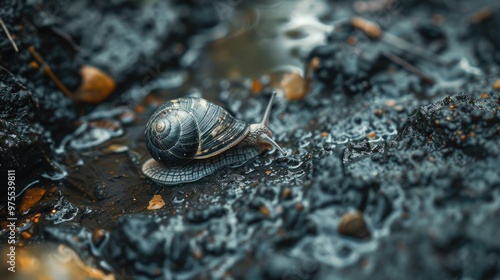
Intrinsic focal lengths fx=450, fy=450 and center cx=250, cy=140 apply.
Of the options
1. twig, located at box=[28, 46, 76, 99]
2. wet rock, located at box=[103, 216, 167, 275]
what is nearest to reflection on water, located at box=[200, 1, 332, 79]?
twig, located at box=[28, 46, 76, 99]

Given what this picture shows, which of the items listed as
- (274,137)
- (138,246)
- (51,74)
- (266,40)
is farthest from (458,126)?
(51,74)

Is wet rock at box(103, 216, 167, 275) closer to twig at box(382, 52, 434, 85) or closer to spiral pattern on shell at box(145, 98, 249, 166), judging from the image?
spiral pattern on shell at box(145, 98, 249, 166)

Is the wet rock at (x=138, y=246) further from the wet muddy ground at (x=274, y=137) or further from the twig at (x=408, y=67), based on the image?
the twig at (x=408, y=67)

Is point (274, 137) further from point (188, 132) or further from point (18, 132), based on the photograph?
point (18, 132)

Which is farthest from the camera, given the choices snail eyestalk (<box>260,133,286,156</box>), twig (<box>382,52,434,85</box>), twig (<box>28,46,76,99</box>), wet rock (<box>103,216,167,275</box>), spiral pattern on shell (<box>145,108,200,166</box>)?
twig (<box>382,52,434,85</box>)

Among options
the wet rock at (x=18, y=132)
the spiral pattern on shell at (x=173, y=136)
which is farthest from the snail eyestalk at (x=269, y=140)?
the wet rock at (x=18, y=132)
